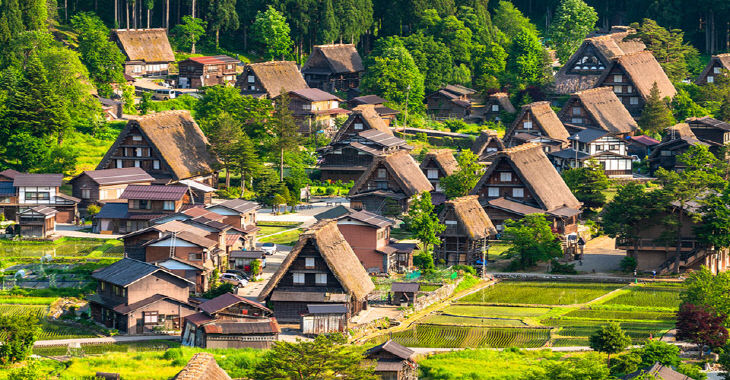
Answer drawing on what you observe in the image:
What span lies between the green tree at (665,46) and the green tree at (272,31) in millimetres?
25341

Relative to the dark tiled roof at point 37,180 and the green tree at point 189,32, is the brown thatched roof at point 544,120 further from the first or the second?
the dark tiled roof at point 37,180

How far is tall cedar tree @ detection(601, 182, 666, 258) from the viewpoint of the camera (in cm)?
6325

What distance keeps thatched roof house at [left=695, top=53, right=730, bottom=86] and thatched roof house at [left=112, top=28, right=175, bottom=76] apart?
37.0 metres

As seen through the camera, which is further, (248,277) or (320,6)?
(320,6)

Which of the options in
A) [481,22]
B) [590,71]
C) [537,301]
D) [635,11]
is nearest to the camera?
[537,301]

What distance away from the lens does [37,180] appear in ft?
232

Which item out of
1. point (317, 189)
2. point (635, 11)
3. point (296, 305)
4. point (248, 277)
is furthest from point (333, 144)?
point (635, 11)

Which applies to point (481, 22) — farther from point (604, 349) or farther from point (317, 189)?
point (604, 349)

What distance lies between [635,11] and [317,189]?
49.2 m

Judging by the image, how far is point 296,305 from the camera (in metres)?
55.7

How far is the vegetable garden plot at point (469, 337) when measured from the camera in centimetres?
5269

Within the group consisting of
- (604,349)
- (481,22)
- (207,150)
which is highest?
(481,22)

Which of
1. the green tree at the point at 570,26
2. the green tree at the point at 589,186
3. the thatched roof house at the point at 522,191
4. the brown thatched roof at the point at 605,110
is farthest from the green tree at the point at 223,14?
the thatched roof house at the point at 522,191

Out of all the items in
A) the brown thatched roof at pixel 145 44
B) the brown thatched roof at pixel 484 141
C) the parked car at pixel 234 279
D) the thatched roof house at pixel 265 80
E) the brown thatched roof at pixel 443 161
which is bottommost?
the parked car at pixel 234 279
